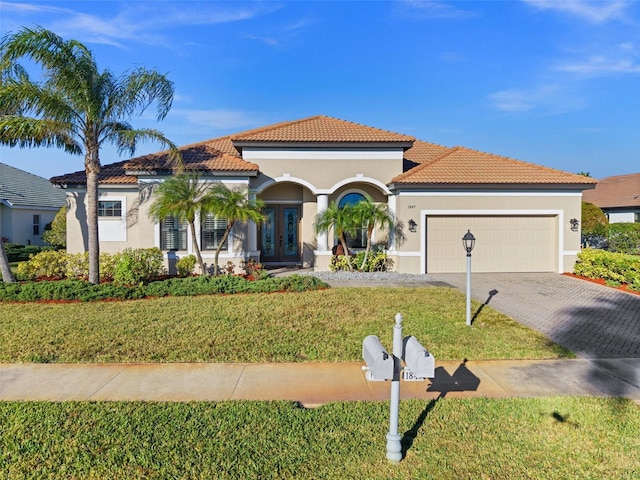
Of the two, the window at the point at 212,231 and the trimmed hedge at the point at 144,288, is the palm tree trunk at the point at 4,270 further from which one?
the window at the point at 212,231

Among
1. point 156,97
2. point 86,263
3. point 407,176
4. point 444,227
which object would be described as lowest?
point 86,263

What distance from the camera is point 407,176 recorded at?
51.1ft

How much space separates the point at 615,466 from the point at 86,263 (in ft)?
48.5

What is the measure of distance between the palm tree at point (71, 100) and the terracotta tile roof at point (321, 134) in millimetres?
4092

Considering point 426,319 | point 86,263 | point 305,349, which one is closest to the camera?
point 305,349

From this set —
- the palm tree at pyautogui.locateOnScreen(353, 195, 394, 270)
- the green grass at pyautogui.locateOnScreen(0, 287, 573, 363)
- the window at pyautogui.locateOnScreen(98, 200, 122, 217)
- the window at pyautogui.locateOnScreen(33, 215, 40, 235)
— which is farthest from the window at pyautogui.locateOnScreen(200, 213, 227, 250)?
the window at pyautogui.locateOnScreen(33, 215, 40, 235)

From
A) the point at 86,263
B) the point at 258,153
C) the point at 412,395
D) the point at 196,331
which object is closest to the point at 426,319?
the point at 412,395

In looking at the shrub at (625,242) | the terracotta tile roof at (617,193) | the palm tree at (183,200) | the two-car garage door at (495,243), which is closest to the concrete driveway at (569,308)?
the two-car garage door at (495,243)

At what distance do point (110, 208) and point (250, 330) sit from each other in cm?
1010

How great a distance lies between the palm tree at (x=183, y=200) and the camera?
1309 cm

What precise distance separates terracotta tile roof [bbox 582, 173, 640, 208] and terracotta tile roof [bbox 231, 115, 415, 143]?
26.1 metres

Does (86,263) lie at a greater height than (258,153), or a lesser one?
lesser

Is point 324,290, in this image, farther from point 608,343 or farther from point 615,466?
point 615,466

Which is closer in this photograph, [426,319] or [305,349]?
[305,349]
